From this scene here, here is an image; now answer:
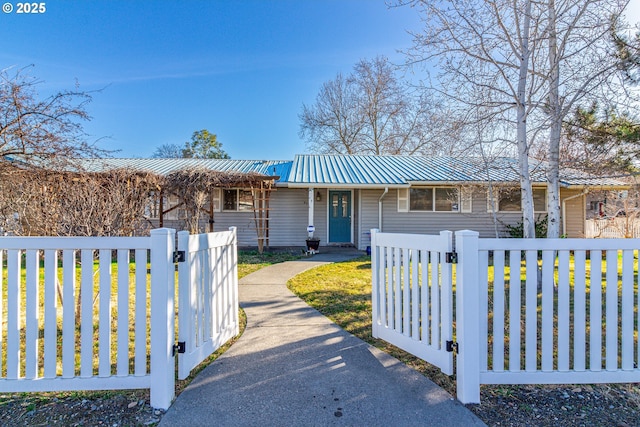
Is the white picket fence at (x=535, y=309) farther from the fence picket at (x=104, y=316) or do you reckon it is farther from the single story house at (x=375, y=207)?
the single story house at (x=375, y=207)

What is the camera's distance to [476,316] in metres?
2.18

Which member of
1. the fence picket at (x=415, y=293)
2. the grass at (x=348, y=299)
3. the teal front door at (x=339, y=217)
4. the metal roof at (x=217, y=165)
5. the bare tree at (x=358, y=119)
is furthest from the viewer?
the bare tree at (x=358, y=119)

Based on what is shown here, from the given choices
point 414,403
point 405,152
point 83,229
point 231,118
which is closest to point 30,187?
point 83,229

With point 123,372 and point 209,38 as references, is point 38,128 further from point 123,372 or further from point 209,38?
point 209,38

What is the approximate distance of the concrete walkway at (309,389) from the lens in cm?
196

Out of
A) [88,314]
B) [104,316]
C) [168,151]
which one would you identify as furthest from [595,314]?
[168,151]

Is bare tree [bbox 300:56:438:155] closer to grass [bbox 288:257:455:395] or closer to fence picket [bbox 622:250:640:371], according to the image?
grass [bbox 288:257:455:395]

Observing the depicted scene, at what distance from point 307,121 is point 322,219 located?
Result: 509 inches

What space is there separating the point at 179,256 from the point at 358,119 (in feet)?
68.9

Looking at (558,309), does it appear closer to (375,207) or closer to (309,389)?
(309,389)

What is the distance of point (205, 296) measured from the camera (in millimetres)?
2680

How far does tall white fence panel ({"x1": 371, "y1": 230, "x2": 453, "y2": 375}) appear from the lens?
91.6 inches

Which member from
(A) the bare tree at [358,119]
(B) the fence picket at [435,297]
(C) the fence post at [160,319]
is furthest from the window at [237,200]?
(A) the bare tree at [358,119]

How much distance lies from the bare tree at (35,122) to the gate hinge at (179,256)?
283 cm
